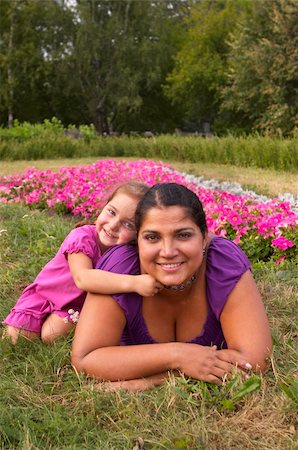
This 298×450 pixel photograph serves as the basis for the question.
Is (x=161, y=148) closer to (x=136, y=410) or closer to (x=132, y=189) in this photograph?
(x=132, y=189)

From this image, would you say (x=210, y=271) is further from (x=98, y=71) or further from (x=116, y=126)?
(x=116, y=126)

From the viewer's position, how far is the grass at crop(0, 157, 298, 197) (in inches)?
345

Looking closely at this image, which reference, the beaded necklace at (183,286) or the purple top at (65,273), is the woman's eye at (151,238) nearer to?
the beaded necklace at (183,286)

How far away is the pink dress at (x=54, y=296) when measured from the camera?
126 inches

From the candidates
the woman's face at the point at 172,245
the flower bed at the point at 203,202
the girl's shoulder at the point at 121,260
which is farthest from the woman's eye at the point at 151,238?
the flower bed at the point at 203,202

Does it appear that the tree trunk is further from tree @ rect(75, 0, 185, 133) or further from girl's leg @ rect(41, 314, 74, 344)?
girl's leg @ rect(41, 314, 74, 344)

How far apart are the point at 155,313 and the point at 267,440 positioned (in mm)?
740

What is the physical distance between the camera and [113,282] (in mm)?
2605

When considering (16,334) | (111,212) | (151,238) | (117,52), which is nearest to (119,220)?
(111,212)

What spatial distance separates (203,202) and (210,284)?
3.25 metres

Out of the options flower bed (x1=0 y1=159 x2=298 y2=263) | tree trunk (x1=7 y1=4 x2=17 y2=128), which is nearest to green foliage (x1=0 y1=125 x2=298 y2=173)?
flower bed (x1=0 y1=159 x2=298 y2=263)

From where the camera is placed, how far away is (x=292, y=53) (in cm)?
2364

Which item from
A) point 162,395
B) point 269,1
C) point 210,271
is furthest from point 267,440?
point 269,1

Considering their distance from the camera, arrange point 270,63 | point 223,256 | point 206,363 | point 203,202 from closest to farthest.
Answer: point 206,363 → point 223,256 → point 203,202 → point 270,63
